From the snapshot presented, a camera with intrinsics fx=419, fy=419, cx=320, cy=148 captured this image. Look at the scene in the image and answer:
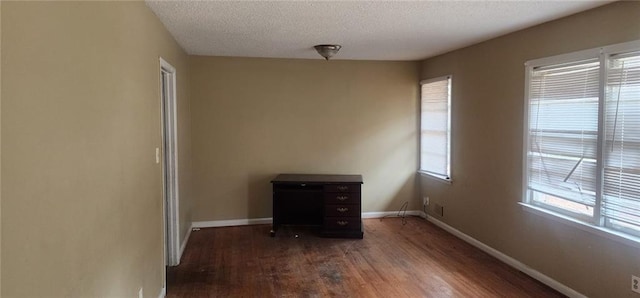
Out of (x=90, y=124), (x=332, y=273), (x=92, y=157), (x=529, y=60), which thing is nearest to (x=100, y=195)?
(x=92, y=157)

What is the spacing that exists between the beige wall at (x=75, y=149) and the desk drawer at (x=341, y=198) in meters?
2.55

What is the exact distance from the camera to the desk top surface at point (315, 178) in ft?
16.7

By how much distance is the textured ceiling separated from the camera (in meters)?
2.94

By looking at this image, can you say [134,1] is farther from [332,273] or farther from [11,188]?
[332,273]

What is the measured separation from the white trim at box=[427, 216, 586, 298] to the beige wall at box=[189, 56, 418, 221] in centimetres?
120

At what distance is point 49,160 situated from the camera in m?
1.35

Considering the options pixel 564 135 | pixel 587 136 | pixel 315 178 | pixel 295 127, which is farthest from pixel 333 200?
pixel 587 136

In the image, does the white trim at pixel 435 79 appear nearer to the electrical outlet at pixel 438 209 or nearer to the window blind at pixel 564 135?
the window blind at pixel 564 135

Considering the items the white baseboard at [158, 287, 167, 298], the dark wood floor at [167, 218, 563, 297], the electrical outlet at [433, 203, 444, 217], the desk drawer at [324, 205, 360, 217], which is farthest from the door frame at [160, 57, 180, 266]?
the electrical outlet at [433, 203, 444, 217]

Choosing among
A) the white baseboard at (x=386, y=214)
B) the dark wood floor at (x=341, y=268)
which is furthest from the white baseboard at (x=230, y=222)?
the white baseboard at (x=386, y=214)

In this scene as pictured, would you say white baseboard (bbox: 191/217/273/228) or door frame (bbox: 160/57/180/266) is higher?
door frame (bbox: 160/57/180/266)

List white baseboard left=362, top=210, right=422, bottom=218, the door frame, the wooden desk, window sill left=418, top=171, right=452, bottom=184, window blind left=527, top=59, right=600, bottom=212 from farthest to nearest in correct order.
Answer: white baseboard left=362, top=210, right=422, bottom=218, window sill left=418, top=171, right=452, bottom=184, the wooden desk, the door frame, window blind left=527, top=59, right=600, bottom=212

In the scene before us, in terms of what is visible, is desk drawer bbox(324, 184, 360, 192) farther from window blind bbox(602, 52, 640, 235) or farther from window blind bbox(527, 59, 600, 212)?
window blind bbox(602, 52, 640, 235)

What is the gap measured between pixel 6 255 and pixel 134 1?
6.00ft
